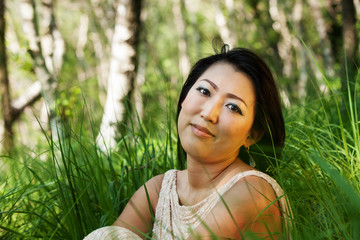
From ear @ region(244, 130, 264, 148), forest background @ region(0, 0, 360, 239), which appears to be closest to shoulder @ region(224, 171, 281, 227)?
forest background @ region(0, 0, 360, 239)

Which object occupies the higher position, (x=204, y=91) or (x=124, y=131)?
(x=204, y=91)

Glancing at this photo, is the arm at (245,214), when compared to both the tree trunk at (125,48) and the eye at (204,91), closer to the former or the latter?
the eye at (204,91)

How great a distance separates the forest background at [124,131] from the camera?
1.84 m

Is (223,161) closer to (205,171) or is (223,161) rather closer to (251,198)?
(205,171)

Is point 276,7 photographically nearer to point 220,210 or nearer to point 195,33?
point 195,33

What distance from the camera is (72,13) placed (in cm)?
3281

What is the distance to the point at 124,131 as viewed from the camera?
4.42m

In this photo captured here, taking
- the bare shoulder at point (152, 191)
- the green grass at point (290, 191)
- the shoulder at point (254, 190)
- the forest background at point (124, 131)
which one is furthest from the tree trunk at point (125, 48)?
the shoulder at point (254, 190)

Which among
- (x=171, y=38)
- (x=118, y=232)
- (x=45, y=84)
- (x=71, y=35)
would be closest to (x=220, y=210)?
(x=118, y=232)

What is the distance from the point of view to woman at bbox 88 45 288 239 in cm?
170

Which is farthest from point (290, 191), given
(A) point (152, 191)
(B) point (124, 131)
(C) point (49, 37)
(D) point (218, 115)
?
(C) point (49, 37)

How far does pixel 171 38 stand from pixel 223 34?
20557mm

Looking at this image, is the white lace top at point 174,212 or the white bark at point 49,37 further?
the white bark at point 49,37

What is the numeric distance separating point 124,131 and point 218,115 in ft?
8.89
